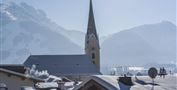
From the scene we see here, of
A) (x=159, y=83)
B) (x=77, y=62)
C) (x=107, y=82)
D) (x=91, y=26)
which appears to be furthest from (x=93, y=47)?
(x=107, y=82)

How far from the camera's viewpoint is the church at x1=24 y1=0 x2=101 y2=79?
97988 mm

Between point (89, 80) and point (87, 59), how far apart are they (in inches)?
3215

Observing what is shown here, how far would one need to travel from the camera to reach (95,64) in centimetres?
10106

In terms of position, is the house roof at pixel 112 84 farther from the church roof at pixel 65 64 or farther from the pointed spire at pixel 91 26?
the pointed spire at pixel 91 26

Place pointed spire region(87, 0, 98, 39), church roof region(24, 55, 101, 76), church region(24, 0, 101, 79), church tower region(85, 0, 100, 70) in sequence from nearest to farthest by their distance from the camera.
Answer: church roof region(24, 55, 101, 76), church region(24, 0, 101, 79), church tower region(85, 0, 100, 70), pointed spire region(87, 0, 98, 39)

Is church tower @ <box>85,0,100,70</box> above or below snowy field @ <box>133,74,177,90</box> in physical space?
above

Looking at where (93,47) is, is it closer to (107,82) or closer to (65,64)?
(65,64)

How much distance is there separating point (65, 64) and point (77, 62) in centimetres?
305

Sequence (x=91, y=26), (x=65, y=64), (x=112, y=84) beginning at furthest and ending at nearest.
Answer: (x=91, y=26)
(x=65, y=64)
(x=112, y=84)

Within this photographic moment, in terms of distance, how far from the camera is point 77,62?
100750mm

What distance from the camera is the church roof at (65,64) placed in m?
97.8

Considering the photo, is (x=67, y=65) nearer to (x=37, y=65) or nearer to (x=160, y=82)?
(x=37, y=65)

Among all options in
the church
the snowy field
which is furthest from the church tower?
the snowy field

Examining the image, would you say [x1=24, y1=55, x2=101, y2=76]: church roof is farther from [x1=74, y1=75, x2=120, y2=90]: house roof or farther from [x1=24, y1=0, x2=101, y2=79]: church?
[x1=74, y1=75, x2=120, y2=90]: house roof
